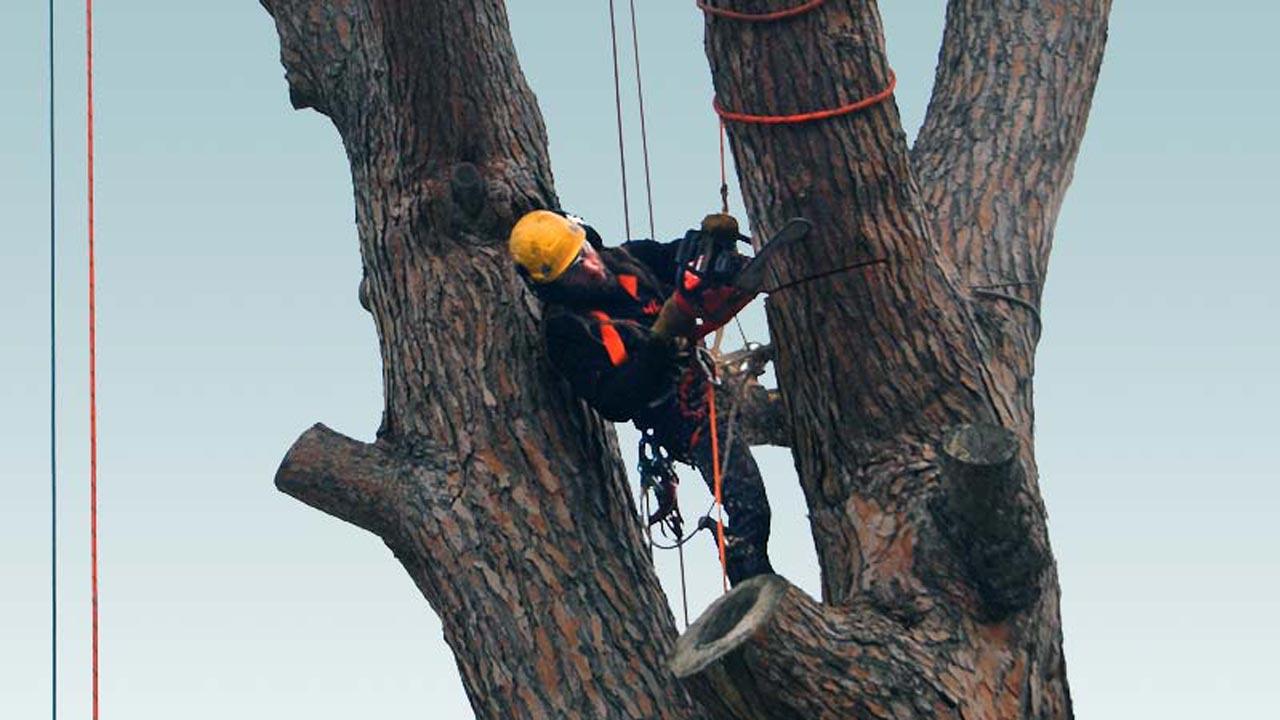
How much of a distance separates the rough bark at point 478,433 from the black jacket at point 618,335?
0.10 metres

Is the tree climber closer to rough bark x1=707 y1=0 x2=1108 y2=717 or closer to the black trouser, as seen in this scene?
the black trouser

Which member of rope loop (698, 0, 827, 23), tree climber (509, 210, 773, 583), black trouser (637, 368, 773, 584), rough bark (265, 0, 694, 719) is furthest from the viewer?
black trouser (637, 368, 773, 584)

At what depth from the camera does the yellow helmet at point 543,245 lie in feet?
20.6

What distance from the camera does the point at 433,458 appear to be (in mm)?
6211

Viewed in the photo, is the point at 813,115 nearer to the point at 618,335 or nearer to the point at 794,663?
the point at 618,335

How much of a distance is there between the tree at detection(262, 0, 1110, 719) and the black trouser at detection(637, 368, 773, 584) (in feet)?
0.83

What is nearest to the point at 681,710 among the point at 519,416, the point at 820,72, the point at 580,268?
the point at 519,416

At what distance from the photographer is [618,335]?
20.8ft

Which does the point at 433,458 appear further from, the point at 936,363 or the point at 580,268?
the point at 936,363

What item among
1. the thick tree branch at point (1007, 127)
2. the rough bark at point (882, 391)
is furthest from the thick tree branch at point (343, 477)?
the thick tree branch at point (1007, 127)

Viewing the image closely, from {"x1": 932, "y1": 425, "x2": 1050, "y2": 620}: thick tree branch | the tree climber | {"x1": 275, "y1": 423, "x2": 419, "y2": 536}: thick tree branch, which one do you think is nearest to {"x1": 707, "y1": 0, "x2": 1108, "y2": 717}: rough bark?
{"x1": 932, "y1": 425, "x2": 1050, "y2": 620}: thick tree branch

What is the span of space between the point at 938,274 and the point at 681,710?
1.42 m

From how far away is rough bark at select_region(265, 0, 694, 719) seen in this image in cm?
596

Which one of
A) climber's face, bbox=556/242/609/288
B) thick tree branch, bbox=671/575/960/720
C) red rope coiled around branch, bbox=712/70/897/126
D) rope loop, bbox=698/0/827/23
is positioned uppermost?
rope loop, bbox=698/0/827/23
